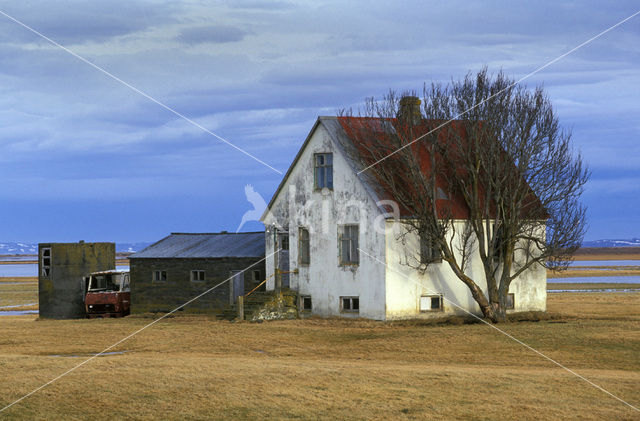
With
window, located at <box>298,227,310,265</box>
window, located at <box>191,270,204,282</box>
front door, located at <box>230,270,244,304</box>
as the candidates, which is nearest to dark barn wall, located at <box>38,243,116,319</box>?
window, located at <box>191,270,204,282</box>

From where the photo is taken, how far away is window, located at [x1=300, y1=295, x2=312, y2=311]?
38156mm

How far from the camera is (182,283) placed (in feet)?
143

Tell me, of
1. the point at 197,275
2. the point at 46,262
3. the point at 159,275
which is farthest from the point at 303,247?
the point at 46,262

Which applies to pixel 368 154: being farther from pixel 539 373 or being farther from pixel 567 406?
pixel 567 406

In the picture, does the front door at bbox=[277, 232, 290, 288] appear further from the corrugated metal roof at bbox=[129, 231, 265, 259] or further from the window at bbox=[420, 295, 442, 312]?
the window at bbox=[420, 295, 442, 312]

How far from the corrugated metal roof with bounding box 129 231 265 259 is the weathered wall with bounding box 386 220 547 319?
873cm

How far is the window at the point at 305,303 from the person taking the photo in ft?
125

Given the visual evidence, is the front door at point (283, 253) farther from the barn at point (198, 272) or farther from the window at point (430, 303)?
the window at point (430, 303)

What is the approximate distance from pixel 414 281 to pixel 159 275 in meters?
15.1

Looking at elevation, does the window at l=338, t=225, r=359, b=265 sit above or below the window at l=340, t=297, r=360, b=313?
above

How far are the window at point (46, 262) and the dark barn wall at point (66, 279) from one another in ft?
0.58

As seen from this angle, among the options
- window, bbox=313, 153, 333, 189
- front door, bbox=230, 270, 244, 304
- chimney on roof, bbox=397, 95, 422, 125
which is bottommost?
front door, bbox=230, 270, 244, 304

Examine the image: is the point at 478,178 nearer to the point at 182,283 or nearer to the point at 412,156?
the point at 412,156

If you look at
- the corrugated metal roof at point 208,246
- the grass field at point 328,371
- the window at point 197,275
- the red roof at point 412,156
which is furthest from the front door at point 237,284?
the red roof at point 412,156
